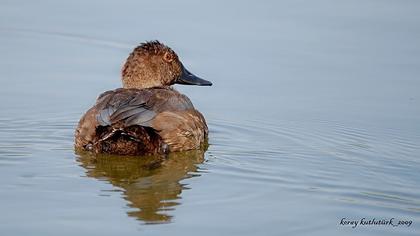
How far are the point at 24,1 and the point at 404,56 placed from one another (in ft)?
18.0

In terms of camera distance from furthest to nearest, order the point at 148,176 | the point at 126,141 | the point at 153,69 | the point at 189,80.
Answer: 1. the point at 189,80
2. the point at 153,69
3. the point at 126,141
4. the point at 148,176

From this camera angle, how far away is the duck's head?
34.1 feet

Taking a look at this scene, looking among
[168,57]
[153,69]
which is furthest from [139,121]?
[168,57]

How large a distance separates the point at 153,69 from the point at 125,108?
1.58 meters

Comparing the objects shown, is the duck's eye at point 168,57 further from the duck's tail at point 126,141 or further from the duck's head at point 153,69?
the duck's tail at point 126,141

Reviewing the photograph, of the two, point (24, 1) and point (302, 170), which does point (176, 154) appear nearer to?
point (302, 170)

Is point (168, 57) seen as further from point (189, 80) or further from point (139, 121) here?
point (139, 121)

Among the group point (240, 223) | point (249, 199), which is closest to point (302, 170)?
point (249, 199)

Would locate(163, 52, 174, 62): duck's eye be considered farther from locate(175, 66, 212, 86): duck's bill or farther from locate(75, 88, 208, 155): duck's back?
locate(75, 88, 208, 155): duck's back

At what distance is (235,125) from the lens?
34.0 feet

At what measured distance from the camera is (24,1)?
1455cm

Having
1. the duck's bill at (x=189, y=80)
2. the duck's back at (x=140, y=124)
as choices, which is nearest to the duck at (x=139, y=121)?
the duck's back at (x=140, y=124)

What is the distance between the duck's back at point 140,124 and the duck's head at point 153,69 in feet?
2.12

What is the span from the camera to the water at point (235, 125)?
7.23 metres
